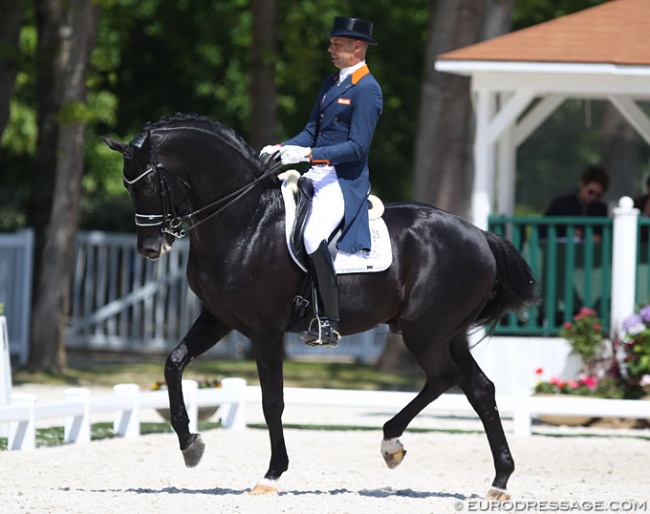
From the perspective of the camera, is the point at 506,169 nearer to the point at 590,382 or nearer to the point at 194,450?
the point at 590,382

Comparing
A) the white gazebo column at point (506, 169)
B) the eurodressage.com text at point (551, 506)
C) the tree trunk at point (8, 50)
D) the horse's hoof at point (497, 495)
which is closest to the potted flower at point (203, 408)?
the horse's hoof at point (497, 495)

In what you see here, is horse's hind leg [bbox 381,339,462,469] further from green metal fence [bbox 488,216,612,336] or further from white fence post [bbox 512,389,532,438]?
green metal fence [bbox 488,216,612,336]

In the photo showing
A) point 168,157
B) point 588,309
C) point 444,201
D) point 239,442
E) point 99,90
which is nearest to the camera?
point 168,157

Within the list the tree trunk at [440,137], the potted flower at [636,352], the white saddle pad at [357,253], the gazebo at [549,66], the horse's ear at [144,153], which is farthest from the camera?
the tree trunk at [440,137]

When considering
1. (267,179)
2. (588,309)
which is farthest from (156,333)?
(267,179)

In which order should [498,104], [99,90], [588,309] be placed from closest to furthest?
[588,309] < [498,104] < [99,90]

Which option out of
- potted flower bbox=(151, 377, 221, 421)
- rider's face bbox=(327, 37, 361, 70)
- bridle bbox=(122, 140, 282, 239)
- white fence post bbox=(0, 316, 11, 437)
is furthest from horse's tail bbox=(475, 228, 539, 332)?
potted flower bbox=(151, 377, 221, 421)

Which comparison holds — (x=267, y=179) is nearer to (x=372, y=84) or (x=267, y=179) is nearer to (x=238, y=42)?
(x=372, y=84)

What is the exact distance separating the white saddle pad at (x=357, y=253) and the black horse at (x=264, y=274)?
0.16 feet

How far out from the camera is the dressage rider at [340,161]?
847cm

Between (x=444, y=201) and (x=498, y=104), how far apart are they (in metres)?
2.35

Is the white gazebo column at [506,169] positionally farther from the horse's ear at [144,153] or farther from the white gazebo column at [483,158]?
the horse's ear at [144,153]

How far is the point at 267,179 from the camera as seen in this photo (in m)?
8.73

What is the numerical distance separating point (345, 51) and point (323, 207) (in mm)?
956
